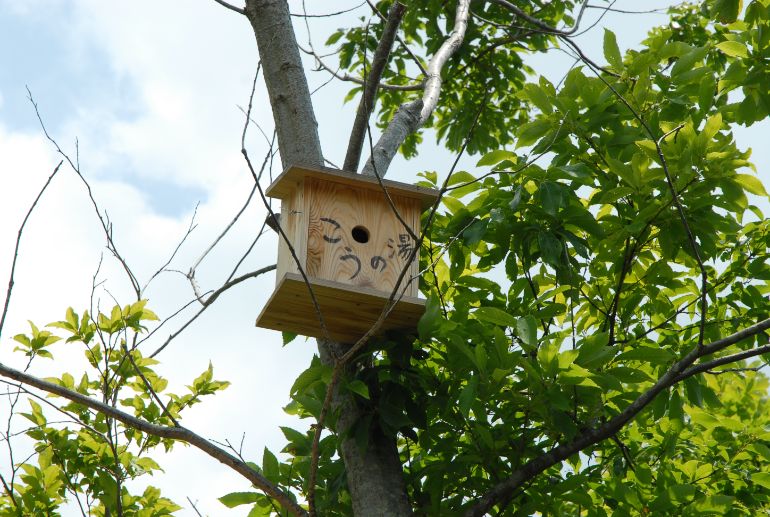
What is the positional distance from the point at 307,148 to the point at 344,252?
0.54 meters

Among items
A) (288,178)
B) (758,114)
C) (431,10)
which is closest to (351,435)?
(288,178)

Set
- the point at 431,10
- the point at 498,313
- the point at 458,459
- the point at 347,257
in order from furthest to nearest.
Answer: the point at 431,10 < the point at 347,257 < the point at 458,459 < the point at 498,313

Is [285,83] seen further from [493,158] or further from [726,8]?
[726,8]

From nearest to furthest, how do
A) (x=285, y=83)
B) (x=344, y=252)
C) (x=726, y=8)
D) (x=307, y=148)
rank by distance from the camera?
1. (x=726, y=8)
2. (x=344, y=252)
3. (x=307, y=148)
4. (x=285, y=83)

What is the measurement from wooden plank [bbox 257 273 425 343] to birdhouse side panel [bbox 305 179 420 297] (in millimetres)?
85

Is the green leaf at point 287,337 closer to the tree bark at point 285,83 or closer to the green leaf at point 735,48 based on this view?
the tree bark at point 285,83

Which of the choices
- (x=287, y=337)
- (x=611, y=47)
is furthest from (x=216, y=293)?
(x=611, y=47)

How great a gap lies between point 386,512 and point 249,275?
3.93 feet

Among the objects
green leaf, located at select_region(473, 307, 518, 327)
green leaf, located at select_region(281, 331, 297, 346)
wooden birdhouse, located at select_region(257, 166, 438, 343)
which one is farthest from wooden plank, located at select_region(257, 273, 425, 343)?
green leaf, located at select_region(473, 307, 518, 327)

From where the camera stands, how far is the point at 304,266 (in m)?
2.88

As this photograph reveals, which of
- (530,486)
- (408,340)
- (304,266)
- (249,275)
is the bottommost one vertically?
(530,486)

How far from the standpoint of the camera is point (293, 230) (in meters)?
3.07

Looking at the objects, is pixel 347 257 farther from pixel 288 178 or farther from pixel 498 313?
pixel 498 313

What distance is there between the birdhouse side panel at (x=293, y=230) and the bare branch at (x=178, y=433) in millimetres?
576
